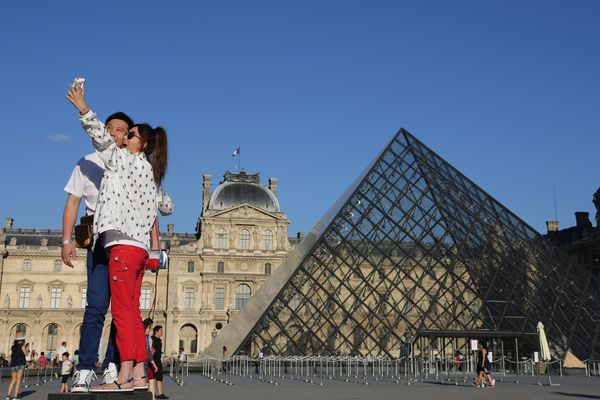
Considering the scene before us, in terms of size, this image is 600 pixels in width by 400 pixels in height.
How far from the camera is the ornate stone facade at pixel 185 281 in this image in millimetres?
57844

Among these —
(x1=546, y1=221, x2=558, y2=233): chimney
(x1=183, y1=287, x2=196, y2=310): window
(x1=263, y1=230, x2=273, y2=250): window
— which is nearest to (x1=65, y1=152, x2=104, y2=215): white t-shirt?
(x1=263, y1=230, x2=273, y2=250): window

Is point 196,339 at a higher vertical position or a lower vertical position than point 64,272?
lower

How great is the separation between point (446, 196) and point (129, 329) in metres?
20.2

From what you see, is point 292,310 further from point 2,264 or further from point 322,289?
point 2,264

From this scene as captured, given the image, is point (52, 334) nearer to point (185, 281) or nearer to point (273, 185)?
point (185, 281)

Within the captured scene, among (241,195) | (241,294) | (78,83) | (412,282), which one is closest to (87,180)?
(78,83)

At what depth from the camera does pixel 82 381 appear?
391cm

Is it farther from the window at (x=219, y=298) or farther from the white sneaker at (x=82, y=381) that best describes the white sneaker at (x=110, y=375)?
the window at (x=219, y=298)

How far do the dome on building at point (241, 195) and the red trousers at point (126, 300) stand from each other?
5592 cm

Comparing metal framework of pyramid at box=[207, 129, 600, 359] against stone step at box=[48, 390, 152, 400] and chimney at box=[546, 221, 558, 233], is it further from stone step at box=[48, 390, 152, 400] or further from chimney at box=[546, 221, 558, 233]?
chimney at box=[546, 221, 558, 233]

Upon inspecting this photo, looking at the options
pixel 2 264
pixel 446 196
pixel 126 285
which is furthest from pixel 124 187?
pixel 2 264

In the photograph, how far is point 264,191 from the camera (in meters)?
61.5

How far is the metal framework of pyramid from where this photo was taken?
18484mm

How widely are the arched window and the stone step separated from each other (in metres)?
55.1
